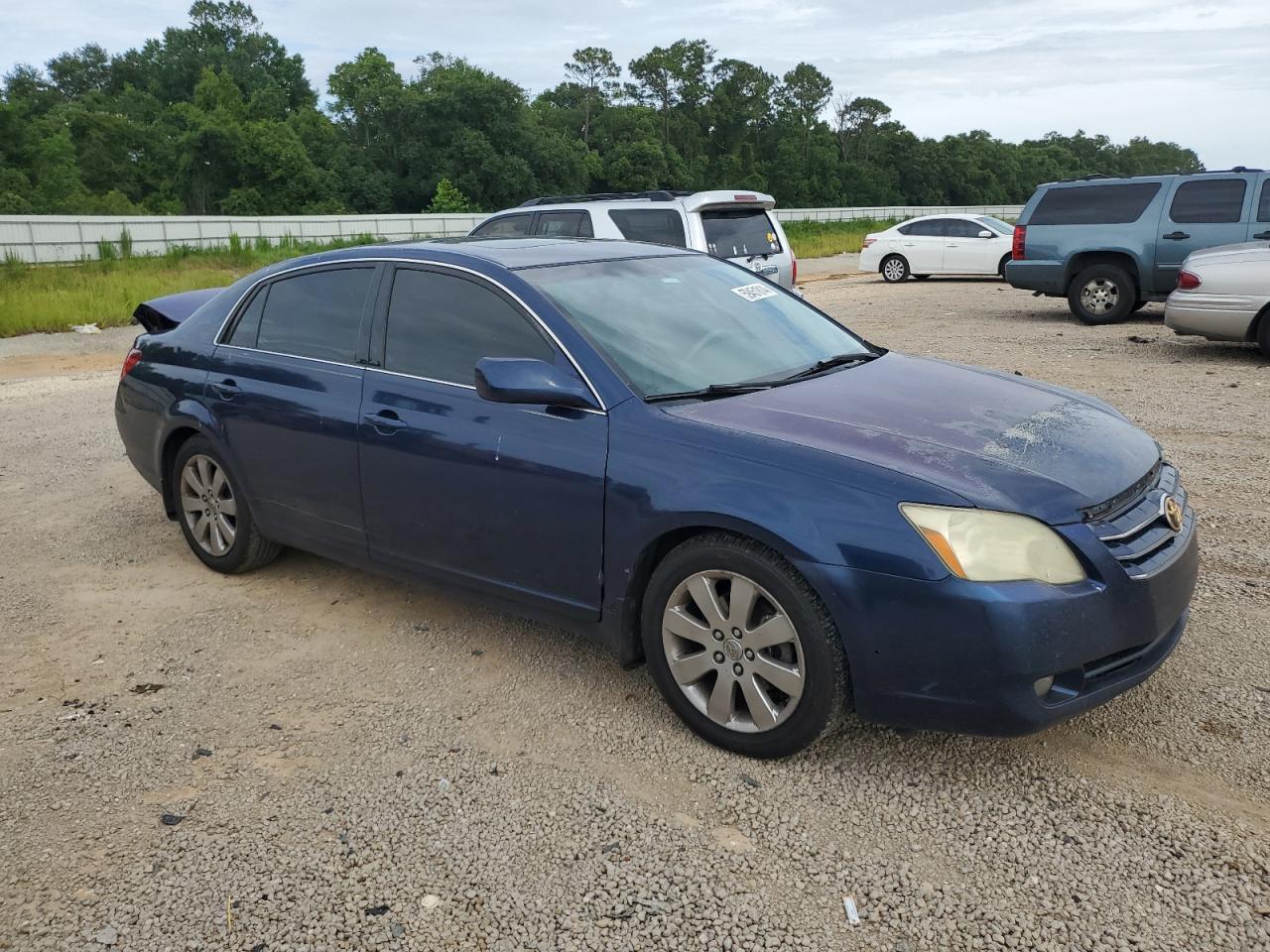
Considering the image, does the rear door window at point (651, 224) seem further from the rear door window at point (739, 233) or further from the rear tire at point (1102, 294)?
the rear tire at point (1102, 294)

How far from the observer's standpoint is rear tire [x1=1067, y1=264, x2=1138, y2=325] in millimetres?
13906

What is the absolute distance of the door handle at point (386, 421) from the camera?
14.1ft

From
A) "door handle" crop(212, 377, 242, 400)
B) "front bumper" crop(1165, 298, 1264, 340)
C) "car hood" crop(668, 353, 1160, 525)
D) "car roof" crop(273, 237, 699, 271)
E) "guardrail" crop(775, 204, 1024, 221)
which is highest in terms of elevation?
"car roof" crop(273, 237, 699, 271)

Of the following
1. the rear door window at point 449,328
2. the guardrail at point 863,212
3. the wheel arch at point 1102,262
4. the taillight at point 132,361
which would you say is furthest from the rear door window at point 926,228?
the guardrail at point 863,212

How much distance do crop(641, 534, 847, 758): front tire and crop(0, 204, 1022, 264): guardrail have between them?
44.8 ft

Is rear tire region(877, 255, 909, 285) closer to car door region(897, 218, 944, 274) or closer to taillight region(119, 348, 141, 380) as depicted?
car door region(897, 218, 944, 274)

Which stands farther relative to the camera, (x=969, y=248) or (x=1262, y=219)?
(x=969, y=248)

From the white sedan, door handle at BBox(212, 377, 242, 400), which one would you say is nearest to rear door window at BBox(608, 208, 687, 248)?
door handle at BBox(212, 377, 242, 400)

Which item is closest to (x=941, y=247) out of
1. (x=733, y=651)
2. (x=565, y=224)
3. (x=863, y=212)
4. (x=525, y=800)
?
(x=565, y=224)

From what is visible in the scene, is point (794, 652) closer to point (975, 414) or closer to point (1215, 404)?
point (975, 414)

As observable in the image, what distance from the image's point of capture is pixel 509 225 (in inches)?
500

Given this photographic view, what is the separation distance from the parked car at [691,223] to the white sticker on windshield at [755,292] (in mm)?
6056

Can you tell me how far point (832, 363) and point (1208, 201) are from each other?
11.3 meters

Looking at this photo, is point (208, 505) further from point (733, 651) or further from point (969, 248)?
point (969, 248)
